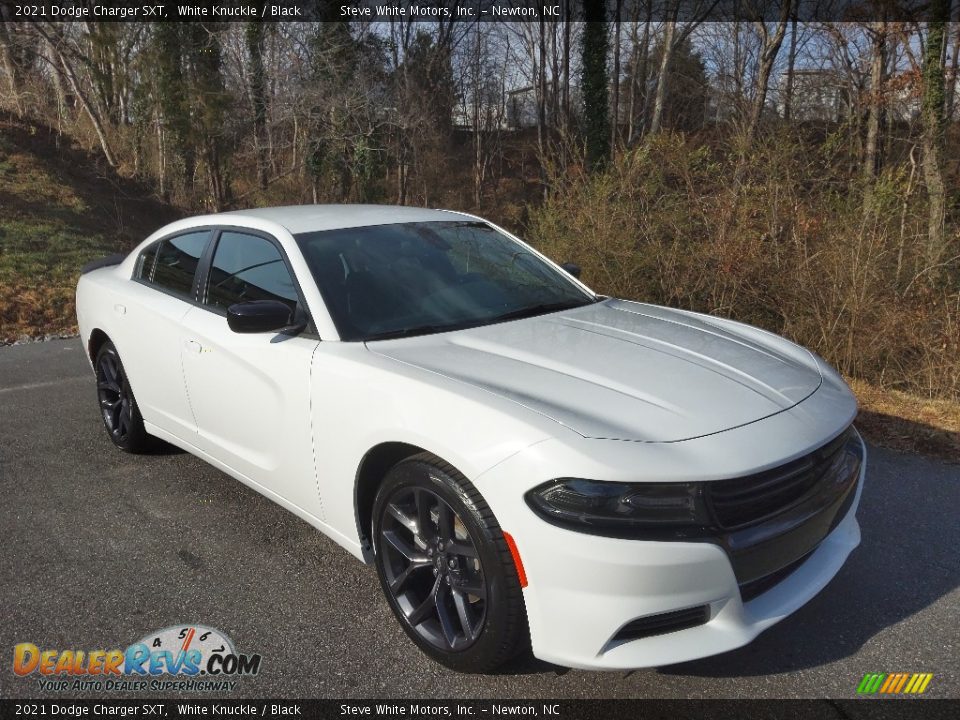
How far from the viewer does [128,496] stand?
4289mm

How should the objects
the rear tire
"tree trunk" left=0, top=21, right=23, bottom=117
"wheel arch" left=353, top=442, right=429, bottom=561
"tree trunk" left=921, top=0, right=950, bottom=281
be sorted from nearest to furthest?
"wheel arch" left=353, top=442, right=429, bottom=561 → the rear tire → "tree trunk" left=921, top=0, right=950, bottom=281 → "tree trunk" left=0, top=21, right=23, bottom=117

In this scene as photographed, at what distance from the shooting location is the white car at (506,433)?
228 centimetres

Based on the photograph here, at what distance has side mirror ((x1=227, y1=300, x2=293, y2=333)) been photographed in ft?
10.4

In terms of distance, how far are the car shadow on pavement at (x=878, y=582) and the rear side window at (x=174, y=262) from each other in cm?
313

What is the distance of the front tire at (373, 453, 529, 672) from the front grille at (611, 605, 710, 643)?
0.33m

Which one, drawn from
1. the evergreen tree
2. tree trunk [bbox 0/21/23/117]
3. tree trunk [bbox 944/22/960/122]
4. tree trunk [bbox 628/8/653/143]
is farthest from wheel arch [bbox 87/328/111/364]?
tree trunk [bbox 628/8/653/143]

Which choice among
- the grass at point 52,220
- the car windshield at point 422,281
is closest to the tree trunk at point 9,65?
the grass at point 52,220

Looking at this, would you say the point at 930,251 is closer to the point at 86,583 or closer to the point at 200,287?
the point at 200,287

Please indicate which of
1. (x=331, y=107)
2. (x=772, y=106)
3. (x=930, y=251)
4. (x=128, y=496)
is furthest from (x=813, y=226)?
(x=331, y=107)

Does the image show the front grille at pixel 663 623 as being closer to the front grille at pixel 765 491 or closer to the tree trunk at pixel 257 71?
the front grille at pixel 765 491

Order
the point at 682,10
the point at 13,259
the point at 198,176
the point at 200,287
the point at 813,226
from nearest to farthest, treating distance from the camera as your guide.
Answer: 1. the point at 200,287
2. the point at 813,226
3. the point at 13,259
4. the point at 198,176
5. the point at 682,10

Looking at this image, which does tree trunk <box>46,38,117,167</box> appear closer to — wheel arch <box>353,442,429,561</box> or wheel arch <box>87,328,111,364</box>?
wheel arch <box>87,328,111,364</box>

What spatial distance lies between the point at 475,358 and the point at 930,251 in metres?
5.24

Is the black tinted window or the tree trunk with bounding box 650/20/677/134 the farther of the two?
the tree trunk with bounding box 650/20/677/134
